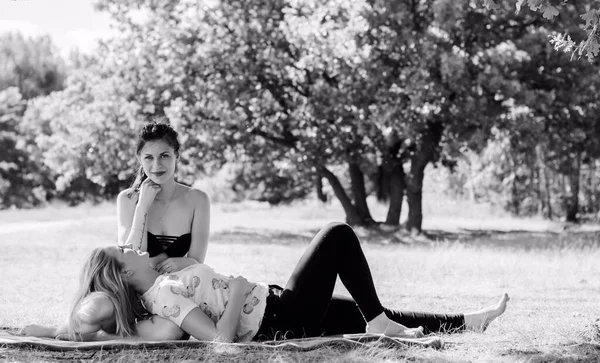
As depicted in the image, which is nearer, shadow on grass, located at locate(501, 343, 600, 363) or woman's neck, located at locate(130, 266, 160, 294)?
shadow on grass, located at locate(501, 343, 600, 363)

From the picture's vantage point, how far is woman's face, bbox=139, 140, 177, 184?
18.0 ft

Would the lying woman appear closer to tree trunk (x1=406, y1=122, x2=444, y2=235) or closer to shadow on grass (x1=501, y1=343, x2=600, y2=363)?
shadow on grass (x1=501, y1=343, x2=600, y2=363)

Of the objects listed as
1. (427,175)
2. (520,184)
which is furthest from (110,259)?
(427,175)

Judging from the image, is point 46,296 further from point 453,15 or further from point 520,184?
point 520,184

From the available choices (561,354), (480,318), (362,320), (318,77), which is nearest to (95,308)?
(362,320)

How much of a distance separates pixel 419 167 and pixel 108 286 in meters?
16.5

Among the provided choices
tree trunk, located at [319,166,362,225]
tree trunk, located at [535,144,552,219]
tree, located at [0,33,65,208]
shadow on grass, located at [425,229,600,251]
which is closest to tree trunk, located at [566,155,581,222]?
tree trunk, located at [535,144,552,219]

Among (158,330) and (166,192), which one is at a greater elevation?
(166,192)

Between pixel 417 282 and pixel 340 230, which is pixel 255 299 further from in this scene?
pixel 417 282

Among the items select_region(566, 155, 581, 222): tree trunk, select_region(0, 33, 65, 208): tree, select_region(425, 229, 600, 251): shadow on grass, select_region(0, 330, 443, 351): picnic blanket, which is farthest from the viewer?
select_region(0, 33, 65, 208): tree

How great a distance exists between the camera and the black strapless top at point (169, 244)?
5.46 meters

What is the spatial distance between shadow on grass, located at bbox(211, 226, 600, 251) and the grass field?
1.3 inches

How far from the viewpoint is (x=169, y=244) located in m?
5.49

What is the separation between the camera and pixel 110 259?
4746mm
